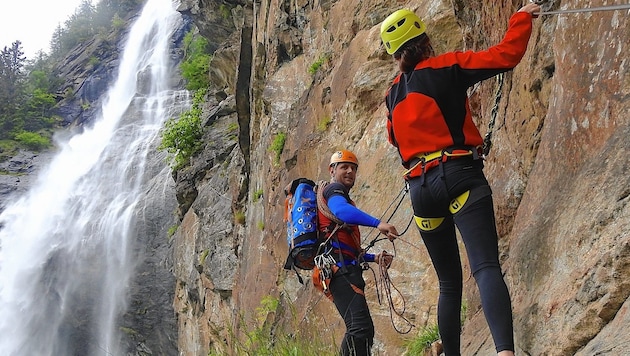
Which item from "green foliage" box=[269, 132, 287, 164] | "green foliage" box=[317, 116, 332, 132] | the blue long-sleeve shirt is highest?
the blue long-sleeve shirt

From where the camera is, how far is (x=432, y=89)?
125 inches

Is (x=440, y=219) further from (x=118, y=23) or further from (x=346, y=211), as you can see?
(x=118, y=23)

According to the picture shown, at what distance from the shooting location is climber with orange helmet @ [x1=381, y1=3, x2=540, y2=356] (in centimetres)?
296

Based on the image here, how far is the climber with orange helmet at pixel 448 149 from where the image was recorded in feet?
9.73

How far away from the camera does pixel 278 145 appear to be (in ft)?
36.1

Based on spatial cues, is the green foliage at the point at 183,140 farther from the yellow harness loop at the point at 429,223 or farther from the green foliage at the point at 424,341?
the yellow harness loop at the point at 429,223

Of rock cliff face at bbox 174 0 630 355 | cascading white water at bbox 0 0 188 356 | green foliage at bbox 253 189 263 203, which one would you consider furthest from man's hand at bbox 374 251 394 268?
cascading white water at bbox 0 0 188 356

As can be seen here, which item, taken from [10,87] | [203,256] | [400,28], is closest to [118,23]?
[10,87]

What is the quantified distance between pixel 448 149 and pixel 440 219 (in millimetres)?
454

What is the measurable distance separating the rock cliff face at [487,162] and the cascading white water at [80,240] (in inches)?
320

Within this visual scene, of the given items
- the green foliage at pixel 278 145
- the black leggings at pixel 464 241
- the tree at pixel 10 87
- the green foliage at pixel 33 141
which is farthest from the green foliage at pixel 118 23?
the black leggings at pixel 464 241

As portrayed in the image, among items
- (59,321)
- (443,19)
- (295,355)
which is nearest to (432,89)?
(295,355)

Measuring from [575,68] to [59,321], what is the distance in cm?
2369

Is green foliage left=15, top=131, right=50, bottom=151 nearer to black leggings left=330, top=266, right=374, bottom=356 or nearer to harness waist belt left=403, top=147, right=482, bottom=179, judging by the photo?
black leggings left=330, top=266, right=374, bottom=356
